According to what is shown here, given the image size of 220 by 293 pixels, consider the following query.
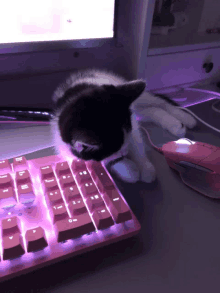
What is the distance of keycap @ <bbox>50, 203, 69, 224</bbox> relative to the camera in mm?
328

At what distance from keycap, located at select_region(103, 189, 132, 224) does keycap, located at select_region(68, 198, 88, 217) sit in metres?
0.04

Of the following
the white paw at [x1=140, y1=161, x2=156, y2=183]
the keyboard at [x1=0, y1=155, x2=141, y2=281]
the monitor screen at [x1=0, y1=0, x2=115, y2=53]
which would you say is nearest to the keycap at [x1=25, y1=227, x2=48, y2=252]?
the keyboard at [x1=0, y1=155, x2=141, y2=281]

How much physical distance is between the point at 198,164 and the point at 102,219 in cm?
22

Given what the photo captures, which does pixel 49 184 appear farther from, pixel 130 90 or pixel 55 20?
pixel 55 20

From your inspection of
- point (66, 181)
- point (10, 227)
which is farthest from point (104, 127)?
point (10, 227)

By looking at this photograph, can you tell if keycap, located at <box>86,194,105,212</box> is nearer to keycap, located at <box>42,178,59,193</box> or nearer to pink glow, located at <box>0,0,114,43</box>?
keycap, located at <box>42,178,59,193</box>

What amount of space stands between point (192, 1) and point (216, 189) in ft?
2.02

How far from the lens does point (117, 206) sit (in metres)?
0.35

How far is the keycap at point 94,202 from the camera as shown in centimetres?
35

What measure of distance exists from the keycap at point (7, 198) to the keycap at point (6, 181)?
0.01 metres

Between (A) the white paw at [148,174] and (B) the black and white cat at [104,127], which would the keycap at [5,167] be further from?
(A) the white paw at [148,174]

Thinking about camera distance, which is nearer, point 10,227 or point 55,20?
point 10,227

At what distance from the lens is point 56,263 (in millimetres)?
304

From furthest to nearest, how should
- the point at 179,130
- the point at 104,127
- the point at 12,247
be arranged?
the point at 179,130, the point at 104,127, the point at 12,247
